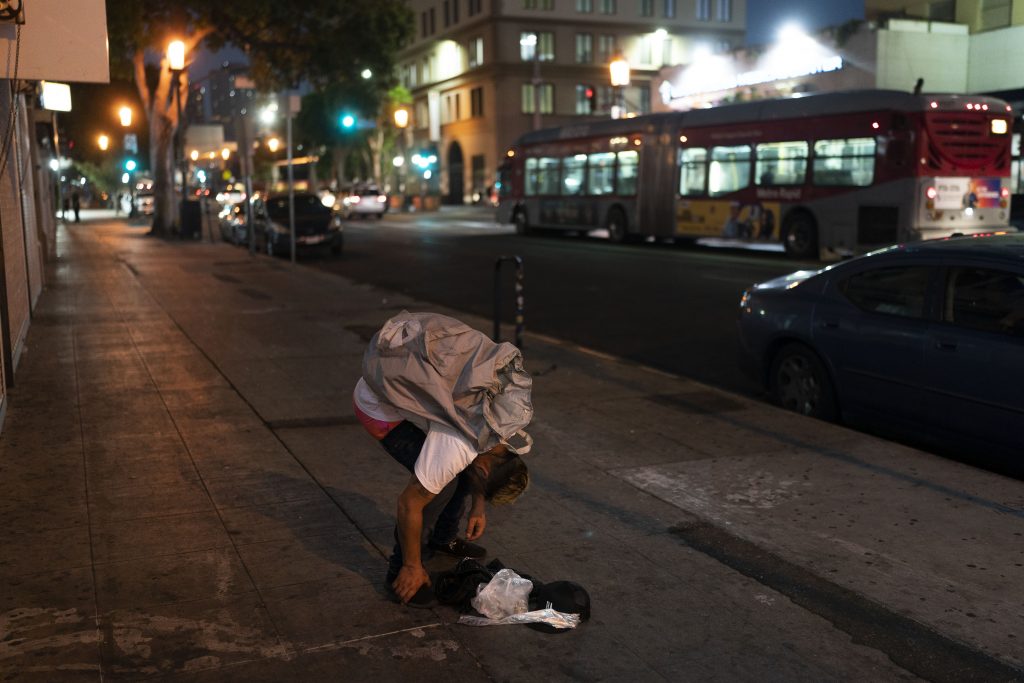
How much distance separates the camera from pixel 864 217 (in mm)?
22750

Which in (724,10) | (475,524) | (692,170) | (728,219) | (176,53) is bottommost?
(475,524)

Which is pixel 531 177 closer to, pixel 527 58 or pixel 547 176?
pixel 547 176

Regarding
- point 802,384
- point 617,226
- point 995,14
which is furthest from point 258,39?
point 802,384

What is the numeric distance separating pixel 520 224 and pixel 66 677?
32.2 meters

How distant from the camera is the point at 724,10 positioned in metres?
77.9

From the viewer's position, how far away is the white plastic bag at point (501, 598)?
4.55m

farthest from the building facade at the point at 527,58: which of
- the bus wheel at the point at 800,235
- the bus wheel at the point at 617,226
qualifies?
the bus wheel at the point at 800,235

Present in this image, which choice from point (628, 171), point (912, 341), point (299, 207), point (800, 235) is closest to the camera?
point (912, 341)

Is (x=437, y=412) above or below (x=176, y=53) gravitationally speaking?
below

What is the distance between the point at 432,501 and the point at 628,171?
2585 cm

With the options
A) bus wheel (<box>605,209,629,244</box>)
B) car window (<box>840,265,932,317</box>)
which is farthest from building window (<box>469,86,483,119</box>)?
car window (<box>840,265,932,317</box>)

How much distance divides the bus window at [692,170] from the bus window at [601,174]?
10.3ft

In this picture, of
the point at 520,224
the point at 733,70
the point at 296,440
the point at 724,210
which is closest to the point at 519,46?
the point at 733,70

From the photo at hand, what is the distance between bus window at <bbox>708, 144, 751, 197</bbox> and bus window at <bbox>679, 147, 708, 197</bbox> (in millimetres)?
344
